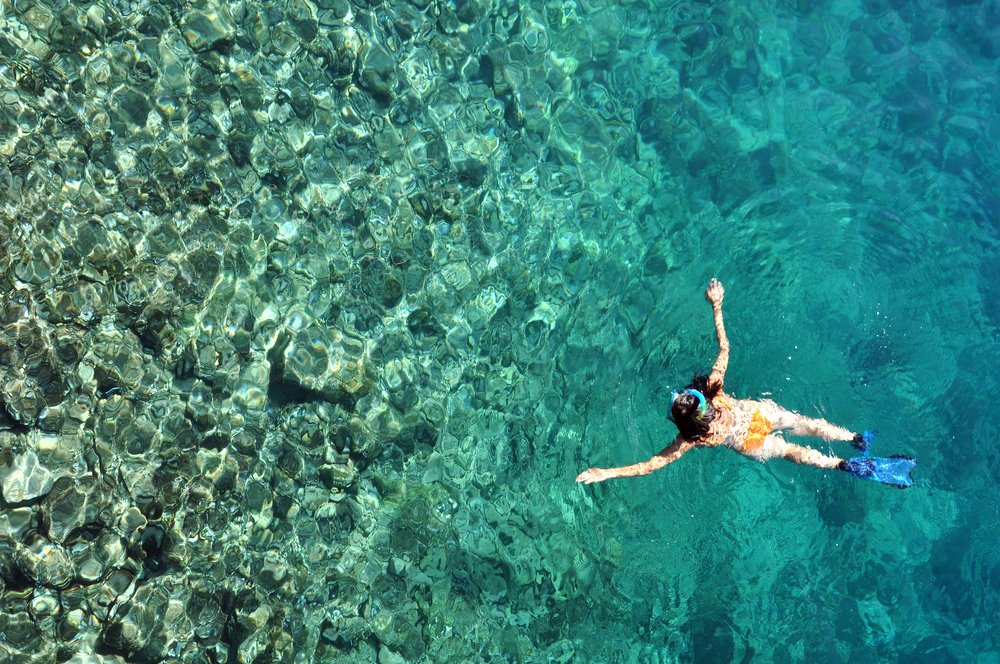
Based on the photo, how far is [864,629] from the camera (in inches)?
297

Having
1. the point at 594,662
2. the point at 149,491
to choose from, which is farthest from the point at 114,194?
the point at 594,662

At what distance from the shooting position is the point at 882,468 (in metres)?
6.46

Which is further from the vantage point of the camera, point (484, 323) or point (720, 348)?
point (484, 323)

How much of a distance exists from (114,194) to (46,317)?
1.23m

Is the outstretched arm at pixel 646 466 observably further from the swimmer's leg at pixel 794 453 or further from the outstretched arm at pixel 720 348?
the swimmer's leg at pixel 794 453

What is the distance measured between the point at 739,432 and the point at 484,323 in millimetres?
2604

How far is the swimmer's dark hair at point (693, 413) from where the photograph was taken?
5656 millimetres

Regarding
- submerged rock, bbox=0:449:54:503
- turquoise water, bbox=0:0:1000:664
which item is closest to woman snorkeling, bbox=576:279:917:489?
turquoise water, bbox=0:0:1000:664

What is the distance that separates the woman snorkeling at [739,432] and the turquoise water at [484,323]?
640mm

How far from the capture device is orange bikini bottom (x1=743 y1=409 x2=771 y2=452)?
6.45 meters

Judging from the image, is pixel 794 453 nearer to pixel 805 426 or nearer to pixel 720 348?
pixel 805 426

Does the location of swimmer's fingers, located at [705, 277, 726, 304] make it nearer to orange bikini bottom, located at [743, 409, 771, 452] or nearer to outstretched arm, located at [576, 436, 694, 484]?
orange bikini bottom, located at [743, 409, 771, 452]

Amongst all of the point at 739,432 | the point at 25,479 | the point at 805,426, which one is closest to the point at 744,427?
the point at 739,432

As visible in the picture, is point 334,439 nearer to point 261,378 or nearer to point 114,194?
point 261,378
